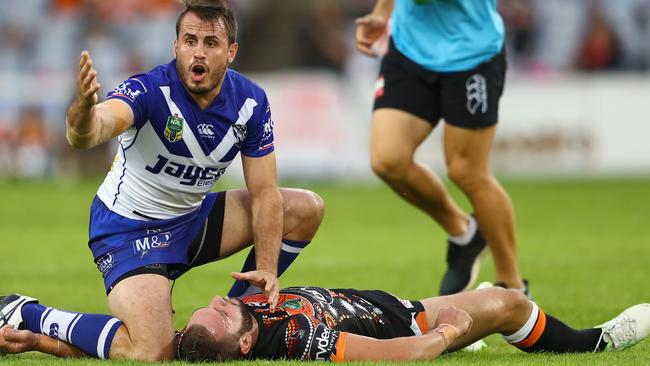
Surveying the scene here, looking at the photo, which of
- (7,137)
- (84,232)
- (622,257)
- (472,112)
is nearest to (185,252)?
(472,112)

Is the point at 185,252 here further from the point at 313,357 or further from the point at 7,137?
the point at 7,137

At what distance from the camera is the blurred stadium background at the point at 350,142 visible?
9.73 metres

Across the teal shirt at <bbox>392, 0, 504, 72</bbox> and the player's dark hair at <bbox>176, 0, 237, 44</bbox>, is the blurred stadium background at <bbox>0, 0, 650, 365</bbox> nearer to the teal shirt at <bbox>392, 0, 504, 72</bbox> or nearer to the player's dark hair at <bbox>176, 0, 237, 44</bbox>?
the teal shirt at <bbox>392, 0, 504, 72</bbox>

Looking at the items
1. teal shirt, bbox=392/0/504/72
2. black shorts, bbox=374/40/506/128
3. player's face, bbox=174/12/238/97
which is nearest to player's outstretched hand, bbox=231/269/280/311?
player's face, bbox=174/12/238/97

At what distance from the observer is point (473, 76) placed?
762 centimetres

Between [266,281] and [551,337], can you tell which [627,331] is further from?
[266,281]

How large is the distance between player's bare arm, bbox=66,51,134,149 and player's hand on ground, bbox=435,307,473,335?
1708 millimetres

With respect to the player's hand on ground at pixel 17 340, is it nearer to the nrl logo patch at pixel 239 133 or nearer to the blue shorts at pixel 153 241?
the blue shorts at pixel 153 241

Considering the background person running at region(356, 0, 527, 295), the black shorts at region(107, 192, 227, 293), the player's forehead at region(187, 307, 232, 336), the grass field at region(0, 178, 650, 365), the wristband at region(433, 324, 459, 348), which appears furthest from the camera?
the background person running at region(356, 0, 527, 295)

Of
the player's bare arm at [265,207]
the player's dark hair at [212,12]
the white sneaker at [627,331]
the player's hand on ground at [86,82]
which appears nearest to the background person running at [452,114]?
the player's bare arm at [265,207]

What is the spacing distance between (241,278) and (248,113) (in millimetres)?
932

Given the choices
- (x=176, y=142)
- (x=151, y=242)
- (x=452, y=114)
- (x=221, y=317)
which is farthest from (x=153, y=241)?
(x=452, y=114)

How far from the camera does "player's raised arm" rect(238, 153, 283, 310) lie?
612 centimetres

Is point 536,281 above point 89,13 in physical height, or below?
below
